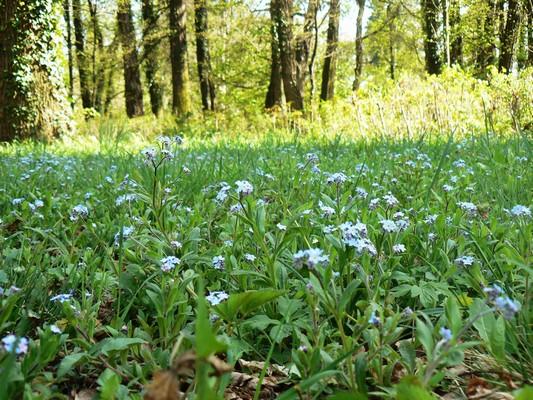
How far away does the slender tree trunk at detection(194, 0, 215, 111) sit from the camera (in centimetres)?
2002

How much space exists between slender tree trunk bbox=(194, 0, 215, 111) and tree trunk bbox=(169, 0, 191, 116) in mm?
2953

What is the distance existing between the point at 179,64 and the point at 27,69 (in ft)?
23.2

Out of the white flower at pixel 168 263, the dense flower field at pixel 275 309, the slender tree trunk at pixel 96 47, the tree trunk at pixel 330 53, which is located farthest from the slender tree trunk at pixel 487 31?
the white flower at pixel 168 263

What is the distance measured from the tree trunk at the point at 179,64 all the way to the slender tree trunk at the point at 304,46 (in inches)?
151

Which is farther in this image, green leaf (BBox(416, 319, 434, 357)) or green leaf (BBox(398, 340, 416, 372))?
green leaf (BBox(398, 340, 416, 372))

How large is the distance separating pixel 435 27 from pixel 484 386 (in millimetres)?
19977

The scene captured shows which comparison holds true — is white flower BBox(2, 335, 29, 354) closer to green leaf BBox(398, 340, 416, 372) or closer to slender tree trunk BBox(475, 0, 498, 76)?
green leaf BBox(398, 340, 416, 372)

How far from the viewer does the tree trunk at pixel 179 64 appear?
1573cm

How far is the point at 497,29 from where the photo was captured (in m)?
20.5

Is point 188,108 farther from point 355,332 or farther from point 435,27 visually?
point 355,332

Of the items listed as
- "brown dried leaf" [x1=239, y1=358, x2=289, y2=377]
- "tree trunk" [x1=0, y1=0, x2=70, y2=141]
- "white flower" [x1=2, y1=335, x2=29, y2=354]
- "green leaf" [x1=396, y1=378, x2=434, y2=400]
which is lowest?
"brown dried leaf" [x1=239, y1=358, x2=289, y2=377]

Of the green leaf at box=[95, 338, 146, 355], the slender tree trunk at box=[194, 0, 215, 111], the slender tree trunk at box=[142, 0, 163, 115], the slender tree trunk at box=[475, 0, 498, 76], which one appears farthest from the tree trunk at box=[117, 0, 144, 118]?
the green leaf at box=[95, 338, 146, 355]

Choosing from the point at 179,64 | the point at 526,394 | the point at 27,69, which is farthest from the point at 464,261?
the point at 179,64

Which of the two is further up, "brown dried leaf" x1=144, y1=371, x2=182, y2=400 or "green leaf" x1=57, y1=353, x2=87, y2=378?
"brown dried leaf" x1=144, y1=371, x2=182, y2=400
